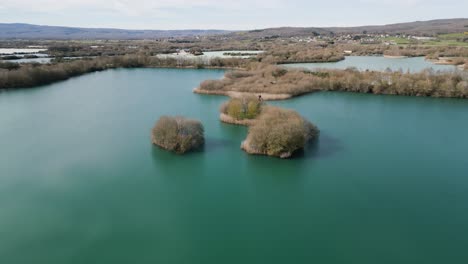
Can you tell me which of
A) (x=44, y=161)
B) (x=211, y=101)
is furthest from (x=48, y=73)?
(x=44, y=161)

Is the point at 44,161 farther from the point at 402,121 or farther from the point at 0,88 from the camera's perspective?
the point at 0,88

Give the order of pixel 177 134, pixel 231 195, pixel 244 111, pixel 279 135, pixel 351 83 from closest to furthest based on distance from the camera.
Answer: pixel 231 195 < pixel 279 135 < pixel 177 134 < pixel 244 111 < pixel 351 83

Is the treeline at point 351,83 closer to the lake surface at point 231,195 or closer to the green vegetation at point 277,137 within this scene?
the lake surface at point 231,195

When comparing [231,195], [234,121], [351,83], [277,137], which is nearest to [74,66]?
[234,121]

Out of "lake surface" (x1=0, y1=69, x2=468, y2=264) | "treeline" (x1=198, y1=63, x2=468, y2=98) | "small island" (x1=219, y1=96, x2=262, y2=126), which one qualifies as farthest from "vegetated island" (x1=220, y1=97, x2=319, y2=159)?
"treeline" (x1=198, y1=63, x2=468, y2=98)

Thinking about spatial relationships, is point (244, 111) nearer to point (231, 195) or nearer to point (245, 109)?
point (245, 109)

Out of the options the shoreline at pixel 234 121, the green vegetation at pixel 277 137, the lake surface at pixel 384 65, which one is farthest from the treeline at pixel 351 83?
the green vegetation at pixel 277 137

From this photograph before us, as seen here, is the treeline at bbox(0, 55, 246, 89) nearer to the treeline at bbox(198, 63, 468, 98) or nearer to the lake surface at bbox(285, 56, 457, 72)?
the lake surface at bbox(285, 56, 457, 72)
